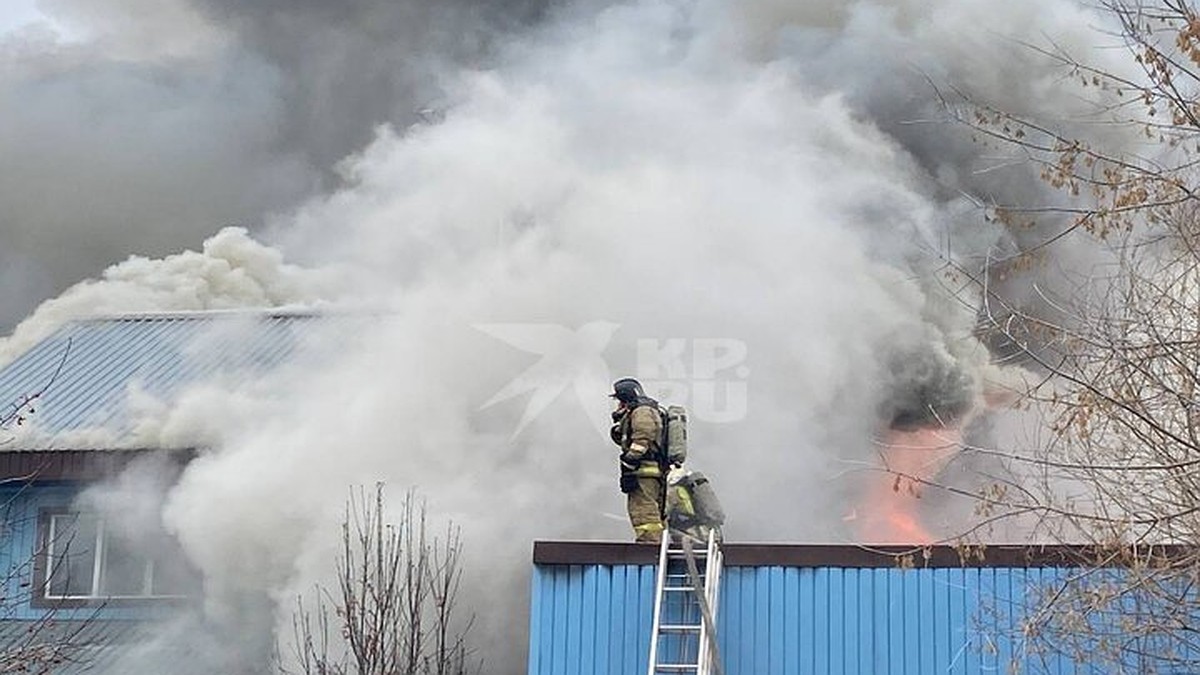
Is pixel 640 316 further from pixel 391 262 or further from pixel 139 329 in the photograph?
pixel 139 329

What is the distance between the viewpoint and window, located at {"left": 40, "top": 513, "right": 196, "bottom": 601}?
51.2 feet

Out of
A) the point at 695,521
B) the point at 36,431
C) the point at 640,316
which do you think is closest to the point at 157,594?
the point at 36,431

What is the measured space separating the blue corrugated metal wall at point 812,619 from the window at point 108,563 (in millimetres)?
5727

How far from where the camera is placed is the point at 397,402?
14531 mm

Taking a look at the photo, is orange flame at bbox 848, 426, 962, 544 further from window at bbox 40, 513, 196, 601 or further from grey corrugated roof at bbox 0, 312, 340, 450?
grey corrugated roof at bbox 0, 312, 340, 450

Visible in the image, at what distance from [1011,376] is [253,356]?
8.07 meters

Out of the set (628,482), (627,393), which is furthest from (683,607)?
(627,393)

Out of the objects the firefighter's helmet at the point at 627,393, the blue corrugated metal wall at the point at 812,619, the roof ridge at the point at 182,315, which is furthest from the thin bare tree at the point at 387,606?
the roof ridge at the point at 182,315

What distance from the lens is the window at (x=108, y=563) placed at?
1560 centimetres

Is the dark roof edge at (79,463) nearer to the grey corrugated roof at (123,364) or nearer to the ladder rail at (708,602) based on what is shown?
the grey corrugated roof at (123,364)

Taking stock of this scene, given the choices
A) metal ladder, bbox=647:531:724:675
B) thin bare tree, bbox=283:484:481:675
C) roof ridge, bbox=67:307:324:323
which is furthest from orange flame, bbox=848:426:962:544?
roof ridge, bbox=67:307:324:323

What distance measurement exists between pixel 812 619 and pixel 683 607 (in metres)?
0.86

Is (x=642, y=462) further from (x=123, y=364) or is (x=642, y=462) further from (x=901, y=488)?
(x=123, y=364)

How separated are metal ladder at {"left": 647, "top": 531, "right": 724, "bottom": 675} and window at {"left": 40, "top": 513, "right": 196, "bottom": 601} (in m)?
6.25
